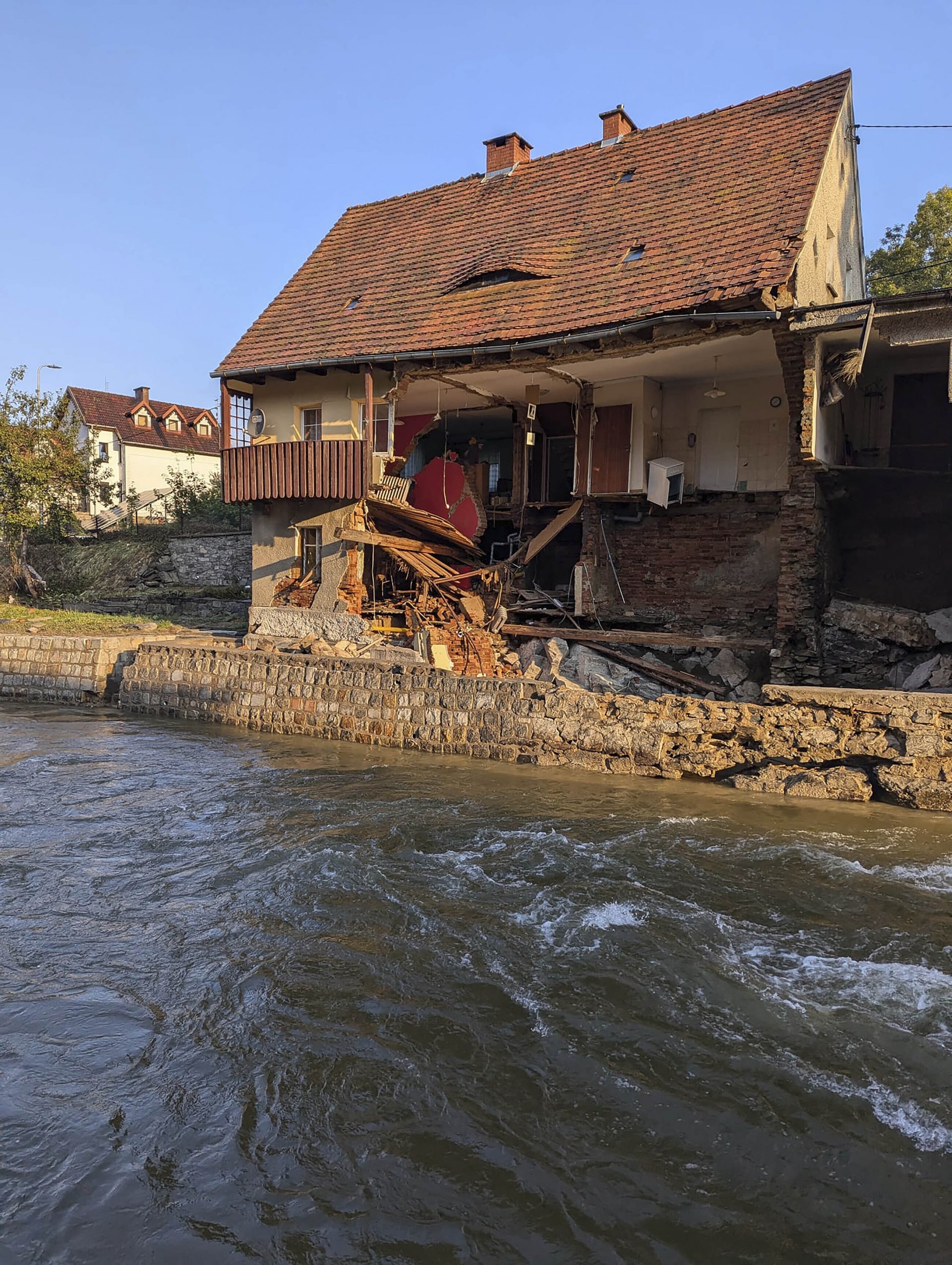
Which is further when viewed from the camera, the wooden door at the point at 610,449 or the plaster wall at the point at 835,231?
the wooden door at the point at 610,449

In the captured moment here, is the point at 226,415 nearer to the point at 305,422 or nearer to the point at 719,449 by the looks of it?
the point at 305,422

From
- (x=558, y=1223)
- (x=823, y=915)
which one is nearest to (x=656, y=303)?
(x=823, y=915)

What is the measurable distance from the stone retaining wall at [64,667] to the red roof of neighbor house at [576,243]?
7.08 metres

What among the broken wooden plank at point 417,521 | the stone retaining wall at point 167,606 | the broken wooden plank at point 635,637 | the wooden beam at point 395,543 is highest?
the broken wooden plank at point 417,521

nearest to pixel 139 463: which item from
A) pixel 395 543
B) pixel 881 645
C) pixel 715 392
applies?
pixel 395 543

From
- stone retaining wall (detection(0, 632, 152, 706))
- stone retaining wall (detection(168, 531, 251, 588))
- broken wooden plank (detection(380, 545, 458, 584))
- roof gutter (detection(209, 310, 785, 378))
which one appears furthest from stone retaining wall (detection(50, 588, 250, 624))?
broken wooden plank (detection(380, 545, 458, 584))

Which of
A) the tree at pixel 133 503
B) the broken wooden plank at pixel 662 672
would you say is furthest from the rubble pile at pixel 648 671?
the tree at pixel 133 503

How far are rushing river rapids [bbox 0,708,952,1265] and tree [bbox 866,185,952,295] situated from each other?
75.6 ft

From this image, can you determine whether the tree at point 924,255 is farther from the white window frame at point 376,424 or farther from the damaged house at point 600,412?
the white window frame at point 376,424

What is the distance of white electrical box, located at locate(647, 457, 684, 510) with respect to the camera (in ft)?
51.4

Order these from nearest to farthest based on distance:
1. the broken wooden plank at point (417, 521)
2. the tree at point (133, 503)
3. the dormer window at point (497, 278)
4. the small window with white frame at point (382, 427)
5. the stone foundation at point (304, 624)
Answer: the dormer window at point (497, 278) → the stone foundation at point (304, 624) → the broken wooden plank at point (417, 521) → the small window with white frame at point (382, 427) → the tree at point (133, 503)

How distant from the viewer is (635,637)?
14.8 m

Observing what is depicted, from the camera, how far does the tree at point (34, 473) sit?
24.8 m

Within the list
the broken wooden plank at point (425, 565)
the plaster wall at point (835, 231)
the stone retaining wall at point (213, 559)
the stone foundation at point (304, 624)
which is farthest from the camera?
the stone retaining wall at point (213, 559)
